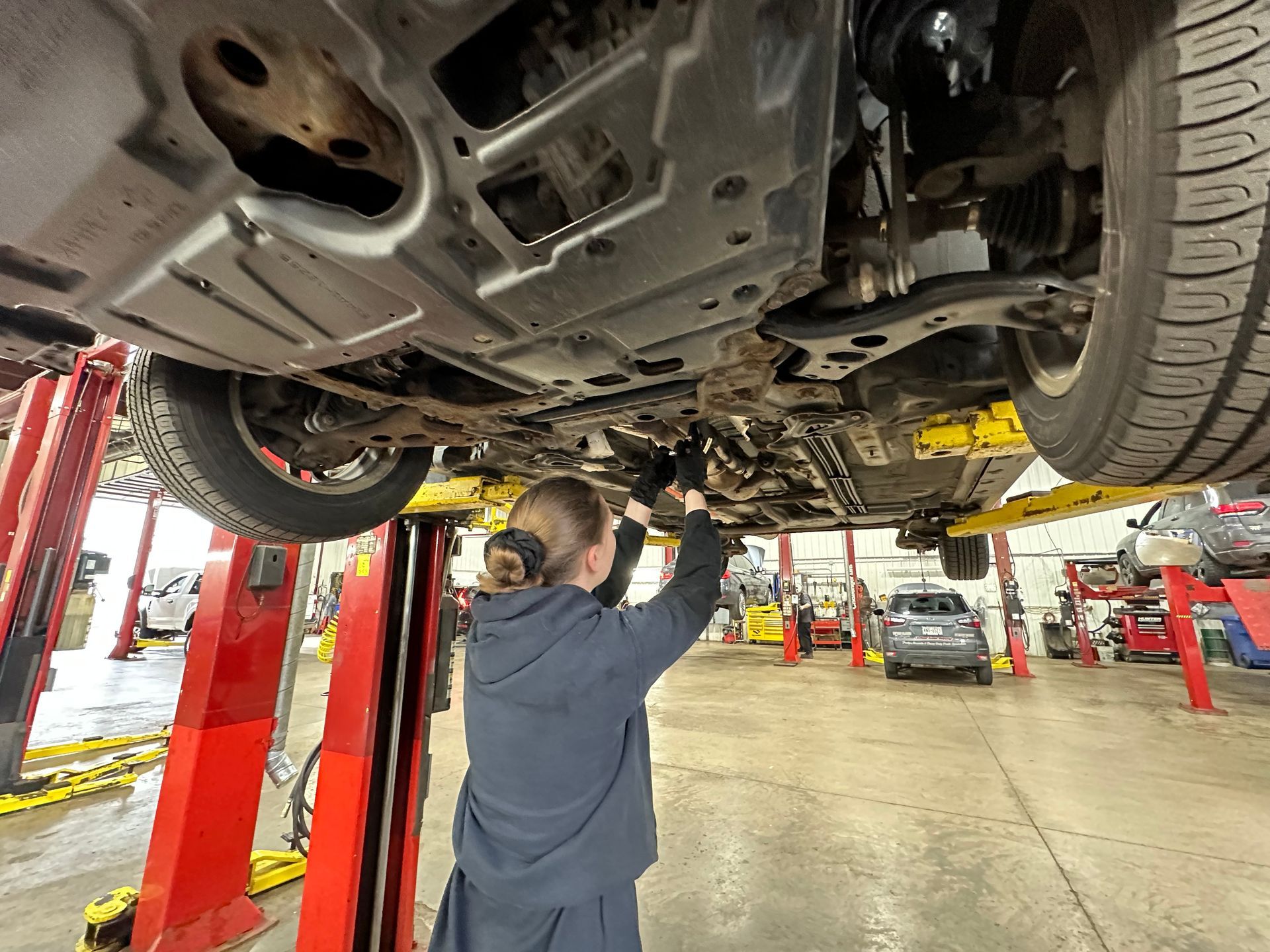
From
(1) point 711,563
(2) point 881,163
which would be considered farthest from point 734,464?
(2) point 881,163

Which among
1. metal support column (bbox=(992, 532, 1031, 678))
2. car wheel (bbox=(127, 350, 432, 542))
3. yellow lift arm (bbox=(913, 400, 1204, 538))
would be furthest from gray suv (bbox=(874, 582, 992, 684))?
car wheel (bbox=(127, 350, 432, 542))

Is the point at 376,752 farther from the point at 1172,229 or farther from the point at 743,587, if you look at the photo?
the point at 743,587

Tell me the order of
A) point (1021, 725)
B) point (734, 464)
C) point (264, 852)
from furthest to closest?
point (1021, 725)
point (264, 852)
point (734, 464)

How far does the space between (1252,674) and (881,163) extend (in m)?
10.9

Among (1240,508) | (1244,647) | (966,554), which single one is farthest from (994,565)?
(966,554)

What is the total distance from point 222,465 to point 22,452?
3783 mm

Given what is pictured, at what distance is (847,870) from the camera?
91.9 inches

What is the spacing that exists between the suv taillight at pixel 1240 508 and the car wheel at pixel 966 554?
3122 millimetres

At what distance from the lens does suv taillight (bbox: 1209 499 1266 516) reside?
16.1ft

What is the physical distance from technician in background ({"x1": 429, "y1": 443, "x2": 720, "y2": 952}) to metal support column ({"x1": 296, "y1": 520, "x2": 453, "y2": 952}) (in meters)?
0.83

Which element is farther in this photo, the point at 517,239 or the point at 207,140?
the point at 517,239

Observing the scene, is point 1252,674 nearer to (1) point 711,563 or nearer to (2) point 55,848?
(1) point 711,563

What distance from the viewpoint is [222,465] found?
1.35 metres

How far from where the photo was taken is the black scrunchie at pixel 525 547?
41.9 inches
